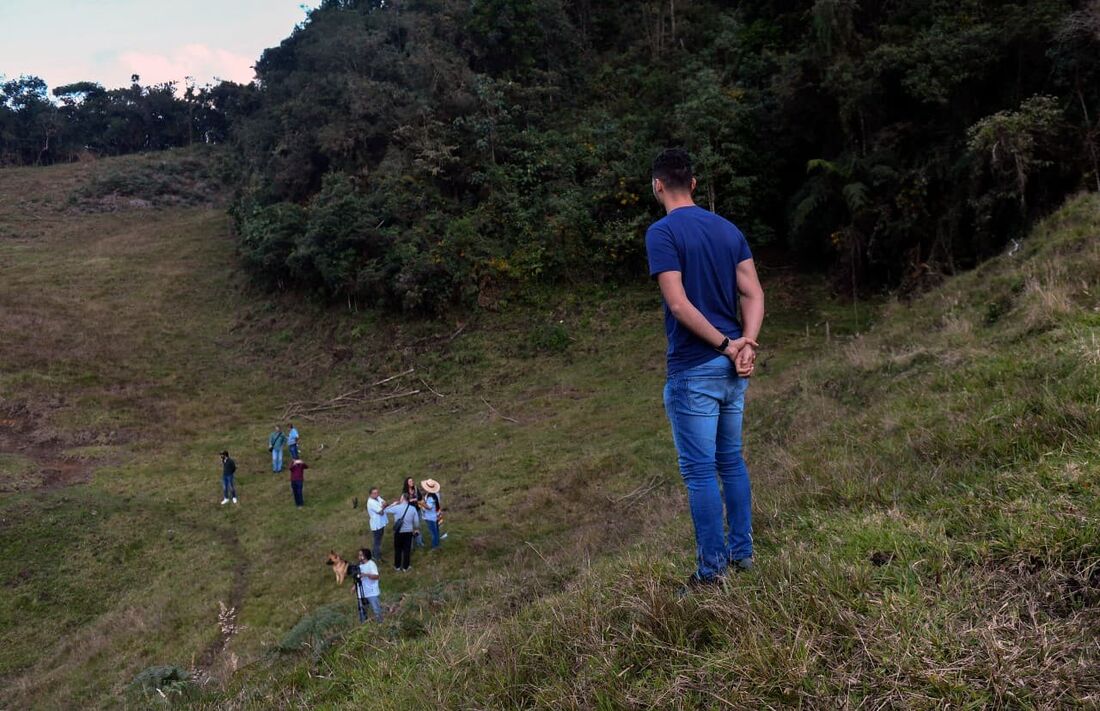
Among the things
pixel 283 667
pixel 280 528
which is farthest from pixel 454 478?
pixel 283 667

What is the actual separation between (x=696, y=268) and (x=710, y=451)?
0.89m

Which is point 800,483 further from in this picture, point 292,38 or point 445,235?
point 292,38

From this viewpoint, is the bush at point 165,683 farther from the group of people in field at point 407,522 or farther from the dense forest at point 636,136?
the dense forest at point 636,136

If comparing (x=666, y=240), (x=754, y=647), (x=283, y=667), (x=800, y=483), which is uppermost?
(x=666, y=240)

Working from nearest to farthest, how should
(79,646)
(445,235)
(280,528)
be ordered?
1. (79,646)
2. (280,528)
3. (445,235)

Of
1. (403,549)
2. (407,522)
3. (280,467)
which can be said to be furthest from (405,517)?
(280,467)

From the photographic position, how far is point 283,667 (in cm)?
474

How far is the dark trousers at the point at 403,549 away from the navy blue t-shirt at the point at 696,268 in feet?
28.6

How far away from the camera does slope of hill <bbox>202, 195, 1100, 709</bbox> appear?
215 cm

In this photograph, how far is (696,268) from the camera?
317 cm

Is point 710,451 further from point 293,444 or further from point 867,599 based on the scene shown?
point 293,444

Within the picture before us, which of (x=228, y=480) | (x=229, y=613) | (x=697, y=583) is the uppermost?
(x=697, y=583)

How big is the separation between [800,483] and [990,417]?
1.29 metres

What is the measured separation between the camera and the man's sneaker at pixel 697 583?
9.59ft
